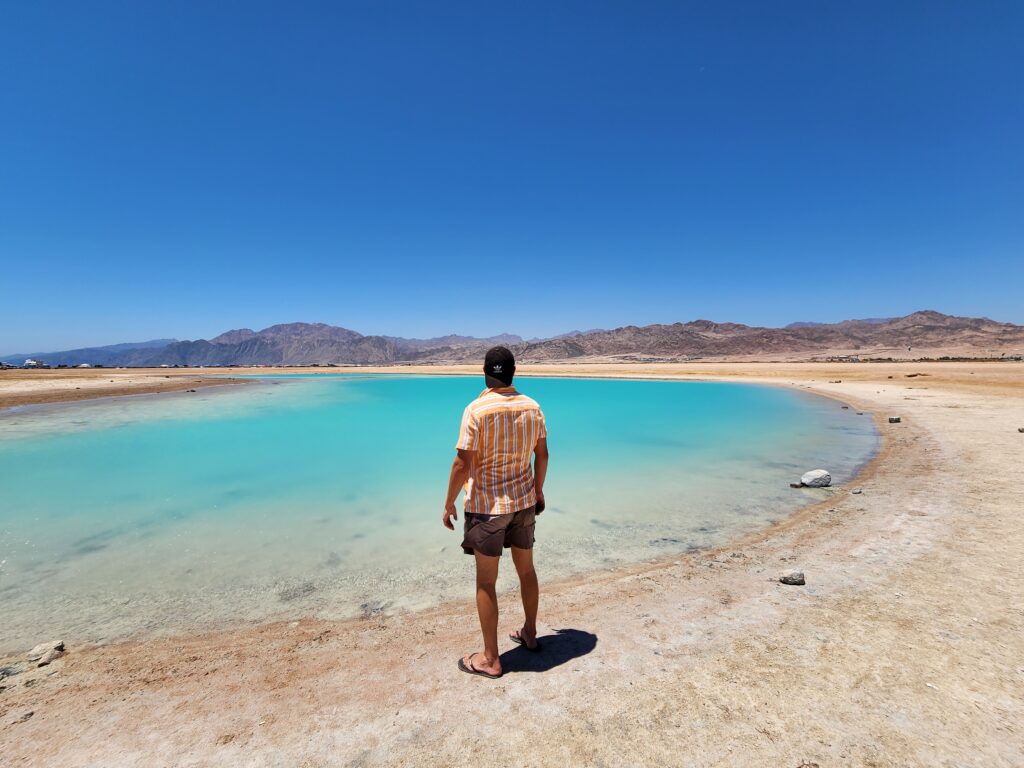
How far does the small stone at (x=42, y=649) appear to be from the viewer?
3672 mm

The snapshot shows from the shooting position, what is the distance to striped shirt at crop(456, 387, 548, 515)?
3096mm

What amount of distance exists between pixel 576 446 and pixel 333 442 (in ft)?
26.6

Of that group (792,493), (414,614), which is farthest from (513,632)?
(792,493)

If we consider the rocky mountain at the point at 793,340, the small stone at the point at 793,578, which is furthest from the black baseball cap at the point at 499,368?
the rocky mountain at the point at 793,340

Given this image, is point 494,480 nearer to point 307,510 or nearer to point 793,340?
point 307,510

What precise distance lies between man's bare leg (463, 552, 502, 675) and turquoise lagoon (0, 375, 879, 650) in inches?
62.5

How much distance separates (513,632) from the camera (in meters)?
3.83

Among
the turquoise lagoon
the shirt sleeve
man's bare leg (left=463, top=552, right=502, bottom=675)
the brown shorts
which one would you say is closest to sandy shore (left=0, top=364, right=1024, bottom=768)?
man's bare leg (left=463, top=552, right=502, bottom=675)

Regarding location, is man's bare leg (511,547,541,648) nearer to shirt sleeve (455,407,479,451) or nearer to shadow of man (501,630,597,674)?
shadow of man (501,630,597,674)

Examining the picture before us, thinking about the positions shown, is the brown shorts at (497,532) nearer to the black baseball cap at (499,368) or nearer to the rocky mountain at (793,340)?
the black baseball cap at (499,368)

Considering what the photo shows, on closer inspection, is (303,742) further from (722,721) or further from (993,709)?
(993,709)

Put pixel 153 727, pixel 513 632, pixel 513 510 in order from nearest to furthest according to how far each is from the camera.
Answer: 1. pixel 153 727
2. pixel 513 510
3. pixel 513 632

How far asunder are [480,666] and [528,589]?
0.64 metres

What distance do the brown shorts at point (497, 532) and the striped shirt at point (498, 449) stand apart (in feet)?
0.20
